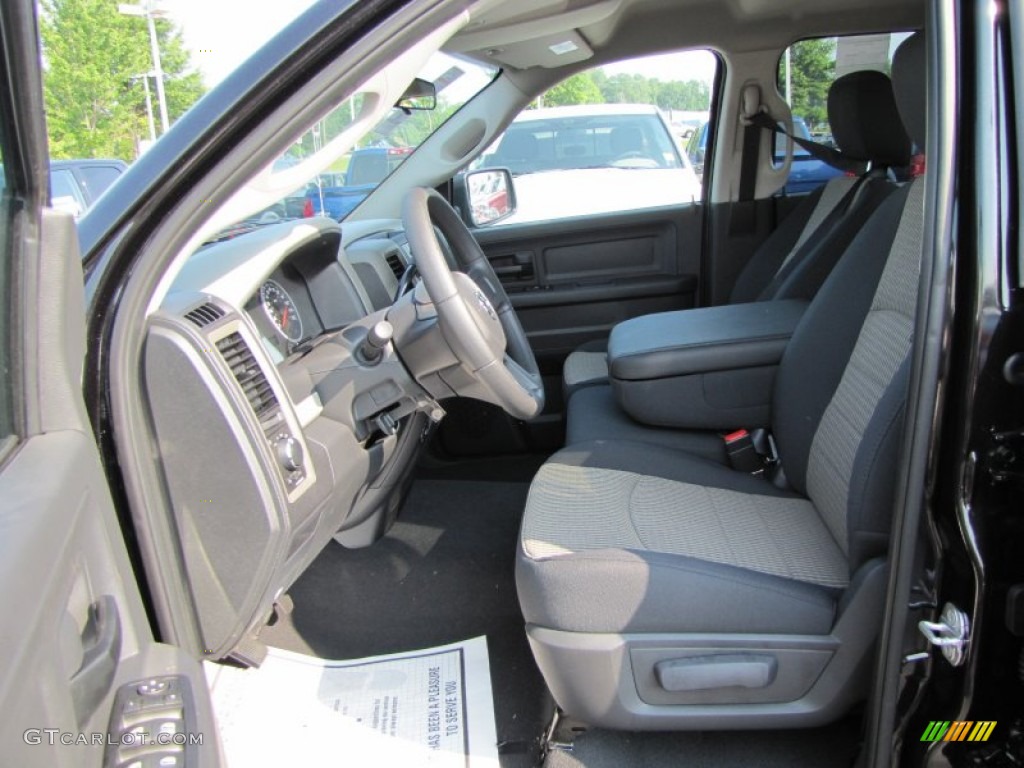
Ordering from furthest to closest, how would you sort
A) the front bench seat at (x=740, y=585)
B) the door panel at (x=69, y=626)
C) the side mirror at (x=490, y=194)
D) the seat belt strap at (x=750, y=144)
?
the seat belt strap at (x=750, y=144), the side mirror at (x=490, y=194), the front bench seat at (x=740, y=585), the door panel at (x=69, y=626)

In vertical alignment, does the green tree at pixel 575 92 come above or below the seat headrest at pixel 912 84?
above

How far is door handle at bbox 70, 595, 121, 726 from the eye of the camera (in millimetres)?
769

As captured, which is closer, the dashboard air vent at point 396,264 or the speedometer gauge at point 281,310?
the speedometer gauge at point 281,310

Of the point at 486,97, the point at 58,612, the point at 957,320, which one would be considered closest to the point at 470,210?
the point at 486,97

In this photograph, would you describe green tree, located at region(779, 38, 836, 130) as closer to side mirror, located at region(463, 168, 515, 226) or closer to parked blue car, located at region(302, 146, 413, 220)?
side mirror, located at region(463, 168, 515, 226)

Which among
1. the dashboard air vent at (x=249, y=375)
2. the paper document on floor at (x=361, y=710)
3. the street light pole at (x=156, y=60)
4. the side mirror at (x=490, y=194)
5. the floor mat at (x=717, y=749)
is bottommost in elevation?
the floor mat at (x=717, y=749)

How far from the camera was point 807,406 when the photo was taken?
5.70ft

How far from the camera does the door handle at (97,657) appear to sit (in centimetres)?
77

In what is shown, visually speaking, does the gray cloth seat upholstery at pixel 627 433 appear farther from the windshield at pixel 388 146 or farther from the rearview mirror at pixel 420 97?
the rearview mirror at pixel 420 97

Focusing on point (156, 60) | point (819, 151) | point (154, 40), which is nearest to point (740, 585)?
point (819, 151)

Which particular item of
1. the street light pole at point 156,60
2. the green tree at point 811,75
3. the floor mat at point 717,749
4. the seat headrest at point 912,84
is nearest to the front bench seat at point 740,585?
the seat headrest at point 912,84

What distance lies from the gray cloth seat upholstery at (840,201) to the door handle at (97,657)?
1699mm

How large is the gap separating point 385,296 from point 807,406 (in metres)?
0.99

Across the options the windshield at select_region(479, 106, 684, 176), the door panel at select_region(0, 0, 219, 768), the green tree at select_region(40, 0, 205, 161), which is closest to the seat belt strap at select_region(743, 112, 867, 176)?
the windshield at select_region(479, 106, 684, 176)
